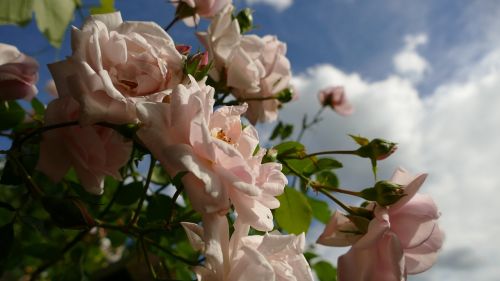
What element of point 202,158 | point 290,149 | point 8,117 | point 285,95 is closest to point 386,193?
point 290,149

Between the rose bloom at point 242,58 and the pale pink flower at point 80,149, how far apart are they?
277 mm

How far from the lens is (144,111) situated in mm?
430

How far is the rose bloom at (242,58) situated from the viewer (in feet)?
2.53

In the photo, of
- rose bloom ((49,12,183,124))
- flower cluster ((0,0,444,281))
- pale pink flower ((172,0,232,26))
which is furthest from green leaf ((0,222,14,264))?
pale pink flower ((172,0,232,26))

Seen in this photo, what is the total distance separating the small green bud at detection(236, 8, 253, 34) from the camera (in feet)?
2.81

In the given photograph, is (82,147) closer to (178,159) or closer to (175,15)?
(178,159)

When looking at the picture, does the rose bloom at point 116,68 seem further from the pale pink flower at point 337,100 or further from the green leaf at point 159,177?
the pale pink flower at point 337,100

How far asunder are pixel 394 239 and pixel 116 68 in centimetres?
35

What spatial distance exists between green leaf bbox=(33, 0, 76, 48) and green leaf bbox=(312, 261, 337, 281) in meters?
0.79

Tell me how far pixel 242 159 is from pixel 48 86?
139 cm

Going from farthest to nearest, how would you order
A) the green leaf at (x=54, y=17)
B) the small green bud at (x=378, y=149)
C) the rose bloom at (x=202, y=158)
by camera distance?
the small green bud at (x=378, y=149), the green leaf at (x=54, y=17), the rose bloom at (x=202, y=158)

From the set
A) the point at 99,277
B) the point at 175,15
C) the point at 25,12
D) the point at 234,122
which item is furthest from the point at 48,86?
the point at 234,122

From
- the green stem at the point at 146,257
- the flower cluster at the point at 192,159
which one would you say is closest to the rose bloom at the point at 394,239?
the flower cluster at the point at 192,159

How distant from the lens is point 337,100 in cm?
183
